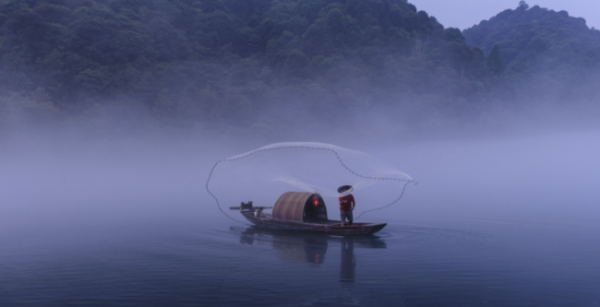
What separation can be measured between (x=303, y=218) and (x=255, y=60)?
94.1m

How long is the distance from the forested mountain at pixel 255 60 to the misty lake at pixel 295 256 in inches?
1903

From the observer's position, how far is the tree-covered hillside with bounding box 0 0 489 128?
8638 cm

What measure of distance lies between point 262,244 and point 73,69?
3056 inches

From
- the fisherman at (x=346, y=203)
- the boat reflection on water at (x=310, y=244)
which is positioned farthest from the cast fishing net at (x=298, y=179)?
the boat reflection on water at (x=310, y=244)

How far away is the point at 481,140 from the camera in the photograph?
108m

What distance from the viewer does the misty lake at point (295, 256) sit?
1387 cm

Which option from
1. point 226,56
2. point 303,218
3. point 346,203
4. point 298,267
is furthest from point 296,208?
point 226,56

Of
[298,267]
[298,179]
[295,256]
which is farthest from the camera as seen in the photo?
[298,179]

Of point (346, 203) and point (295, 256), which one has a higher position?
point (346, 203)

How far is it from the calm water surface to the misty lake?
50 mm

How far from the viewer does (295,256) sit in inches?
733

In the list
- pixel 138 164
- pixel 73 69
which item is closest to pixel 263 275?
pixel 138 164

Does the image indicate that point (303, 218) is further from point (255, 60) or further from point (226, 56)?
point (226, 56)

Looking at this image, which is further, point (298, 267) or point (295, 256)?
point (295, 256)
